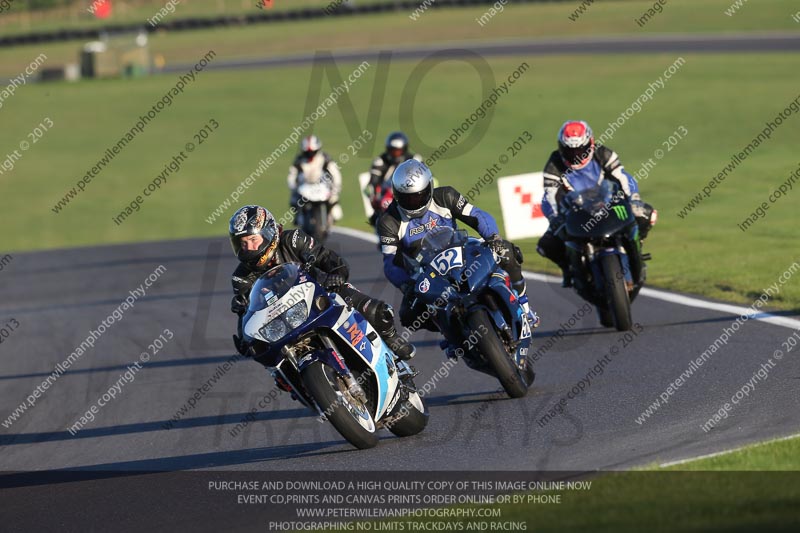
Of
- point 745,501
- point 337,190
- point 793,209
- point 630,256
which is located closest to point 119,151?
point 337,190

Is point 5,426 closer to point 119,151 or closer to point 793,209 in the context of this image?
point 793,209

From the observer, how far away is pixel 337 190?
21922 millimetres

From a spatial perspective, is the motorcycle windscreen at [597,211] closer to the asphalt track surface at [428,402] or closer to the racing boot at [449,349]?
the asphalt track surface at [428,402]

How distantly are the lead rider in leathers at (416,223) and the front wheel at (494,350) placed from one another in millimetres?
645

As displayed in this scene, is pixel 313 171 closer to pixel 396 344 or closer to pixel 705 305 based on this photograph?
pixel 705 305

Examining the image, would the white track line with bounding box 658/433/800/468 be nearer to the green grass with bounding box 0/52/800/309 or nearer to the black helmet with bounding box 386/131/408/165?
the green grass with bounding box 0/52/800/309

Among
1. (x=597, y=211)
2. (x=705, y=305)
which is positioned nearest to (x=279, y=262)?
(x=597, y=211)

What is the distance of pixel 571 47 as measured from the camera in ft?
167

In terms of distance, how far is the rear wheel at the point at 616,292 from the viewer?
38.1 feet

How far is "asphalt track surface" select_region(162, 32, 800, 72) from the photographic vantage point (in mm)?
46188

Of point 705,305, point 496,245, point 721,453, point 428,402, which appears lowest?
point 705,305

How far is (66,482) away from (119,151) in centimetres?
3351

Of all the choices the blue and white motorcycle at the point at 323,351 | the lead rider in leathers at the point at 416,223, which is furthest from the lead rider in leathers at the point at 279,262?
the lead rider in leathers at the point at 416,223

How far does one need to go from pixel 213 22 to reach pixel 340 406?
6391 centimetres
